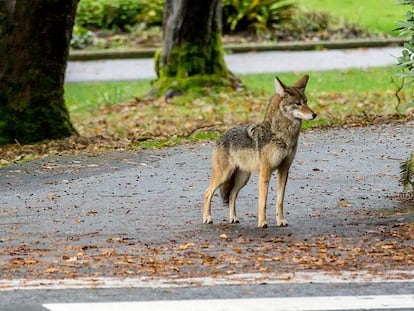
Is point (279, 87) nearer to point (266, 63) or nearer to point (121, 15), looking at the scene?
point (266, 63)

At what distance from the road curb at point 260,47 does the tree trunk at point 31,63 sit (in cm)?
1242

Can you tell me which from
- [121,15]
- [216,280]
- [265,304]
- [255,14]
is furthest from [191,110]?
[121,15]

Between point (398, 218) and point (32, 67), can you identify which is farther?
A: point (32, 67)

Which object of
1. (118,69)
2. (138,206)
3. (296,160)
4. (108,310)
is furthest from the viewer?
(118,69)

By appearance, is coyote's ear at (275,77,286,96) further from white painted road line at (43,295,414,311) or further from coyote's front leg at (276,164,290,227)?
white painted road line at (43,295,414,311)

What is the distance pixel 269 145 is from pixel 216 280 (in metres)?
2.47

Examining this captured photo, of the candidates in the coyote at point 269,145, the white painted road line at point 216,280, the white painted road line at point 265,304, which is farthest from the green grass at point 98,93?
the white painted road line at point 265,304

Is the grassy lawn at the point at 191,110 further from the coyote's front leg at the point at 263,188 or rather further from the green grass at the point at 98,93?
the coyote's front leg at the point at 263,188

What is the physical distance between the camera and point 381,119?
683 inches

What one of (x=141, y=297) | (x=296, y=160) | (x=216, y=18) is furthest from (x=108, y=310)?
(x=216, y=18)

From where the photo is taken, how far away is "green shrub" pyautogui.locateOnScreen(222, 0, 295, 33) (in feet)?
102

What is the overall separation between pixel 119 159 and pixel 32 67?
7.59 feet

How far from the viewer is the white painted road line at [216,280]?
798 centimetres

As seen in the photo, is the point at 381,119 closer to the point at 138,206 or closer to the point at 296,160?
the point at 296,160
